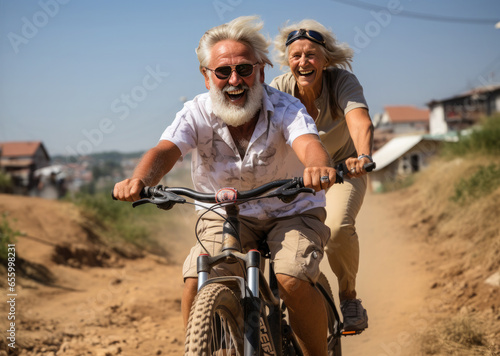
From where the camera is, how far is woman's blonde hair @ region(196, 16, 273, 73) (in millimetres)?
3266

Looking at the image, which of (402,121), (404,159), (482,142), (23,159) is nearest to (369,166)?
(482,142)

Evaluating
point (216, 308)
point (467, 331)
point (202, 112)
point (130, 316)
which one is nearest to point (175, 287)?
point (130, 316)

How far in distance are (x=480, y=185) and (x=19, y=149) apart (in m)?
21.7

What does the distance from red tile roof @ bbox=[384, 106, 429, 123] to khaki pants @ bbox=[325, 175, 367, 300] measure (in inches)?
2736

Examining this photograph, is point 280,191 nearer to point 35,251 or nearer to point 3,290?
point 3,290

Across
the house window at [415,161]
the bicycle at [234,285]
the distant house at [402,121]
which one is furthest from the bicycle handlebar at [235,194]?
the distant house at [402,121]

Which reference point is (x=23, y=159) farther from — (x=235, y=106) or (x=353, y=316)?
(x=235, y=106)

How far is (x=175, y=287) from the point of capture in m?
8.15

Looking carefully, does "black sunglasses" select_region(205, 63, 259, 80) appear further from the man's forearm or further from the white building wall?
the white building wall

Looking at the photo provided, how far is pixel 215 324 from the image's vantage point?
2.62 metres

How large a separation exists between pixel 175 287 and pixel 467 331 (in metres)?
4.16

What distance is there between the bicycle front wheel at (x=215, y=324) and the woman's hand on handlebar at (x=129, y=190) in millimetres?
566

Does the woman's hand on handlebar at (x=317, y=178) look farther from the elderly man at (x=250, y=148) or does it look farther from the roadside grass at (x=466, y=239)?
the roadside grass at (x=466, y=239)

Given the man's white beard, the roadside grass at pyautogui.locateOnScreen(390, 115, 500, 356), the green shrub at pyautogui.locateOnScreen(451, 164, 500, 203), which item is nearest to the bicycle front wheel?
the man's white beard
